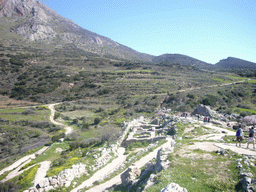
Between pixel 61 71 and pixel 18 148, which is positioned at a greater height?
pixel 61 71

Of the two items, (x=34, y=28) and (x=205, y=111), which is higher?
(x=34, y=28)

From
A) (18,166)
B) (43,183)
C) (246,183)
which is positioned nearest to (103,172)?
(43,183)

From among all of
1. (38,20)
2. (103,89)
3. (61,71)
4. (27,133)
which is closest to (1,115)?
(27,133)

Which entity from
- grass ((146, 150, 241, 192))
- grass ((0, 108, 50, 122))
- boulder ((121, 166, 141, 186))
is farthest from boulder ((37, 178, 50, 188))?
grass ((0, 108, 50, 122))

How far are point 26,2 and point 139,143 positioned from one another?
16417 centimetres

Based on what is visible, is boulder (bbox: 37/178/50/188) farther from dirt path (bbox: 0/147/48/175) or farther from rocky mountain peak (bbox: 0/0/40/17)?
rocky mountain peak (bbox: 0/0/40/17)

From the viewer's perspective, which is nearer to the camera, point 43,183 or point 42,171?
point 43,183

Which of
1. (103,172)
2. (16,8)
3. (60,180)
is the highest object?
(16,8)

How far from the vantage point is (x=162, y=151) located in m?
11.2

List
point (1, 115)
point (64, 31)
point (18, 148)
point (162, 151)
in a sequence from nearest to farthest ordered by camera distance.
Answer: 1. point (162, 151)
2. point (18, 148)
3. point (1, 115)
4. point (64, 31)

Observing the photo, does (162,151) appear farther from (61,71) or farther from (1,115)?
(61,71)

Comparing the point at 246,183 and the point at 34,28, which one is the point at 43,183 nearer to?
the point at 246,183

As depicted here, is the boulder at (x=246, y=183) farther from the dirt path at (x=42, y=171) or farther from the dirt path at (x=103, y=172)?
the dirt path at (x=42, y=171)

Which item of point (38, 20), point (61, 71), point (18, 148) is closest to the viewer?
point (18, 148)
